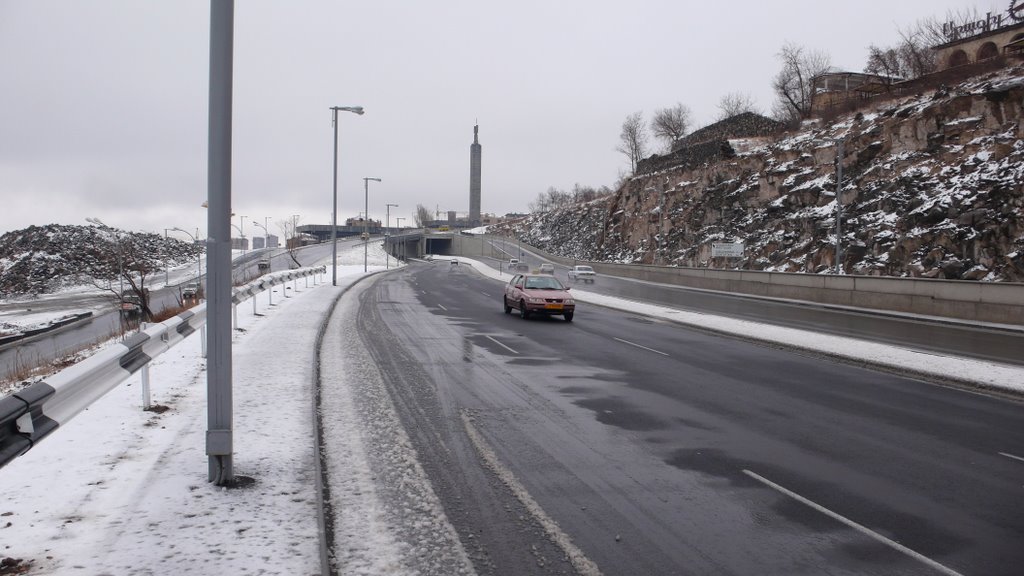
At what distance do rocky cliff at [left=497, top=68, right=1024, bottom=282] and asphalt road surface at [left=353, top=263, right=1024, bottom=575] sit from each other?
99.0 feet

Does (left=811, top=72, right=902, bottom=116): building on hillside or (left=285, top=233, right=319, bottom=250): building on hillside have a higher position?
(left=811, top=72, right=902, bottom=116): building on hillside

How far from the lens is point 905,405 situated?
10.2m

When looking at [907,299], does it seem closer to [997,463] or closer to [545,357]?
[545,357]

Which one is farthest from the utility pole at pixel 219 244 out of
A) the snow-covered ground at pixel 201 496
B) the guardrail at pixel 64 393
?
the guardrail at pixel 64 393

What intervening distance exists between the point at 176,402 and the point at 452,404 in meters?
3.57

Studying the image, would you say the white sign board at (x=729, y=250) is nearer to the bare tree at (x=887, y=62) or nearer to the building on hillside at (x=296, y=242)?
the bare tree at (x=887, y=62)

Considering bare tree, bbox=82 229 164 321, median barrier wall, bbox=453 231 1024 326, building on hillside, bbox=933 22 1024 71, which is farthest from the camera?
building on hillside, bbox=933 22 1024 71

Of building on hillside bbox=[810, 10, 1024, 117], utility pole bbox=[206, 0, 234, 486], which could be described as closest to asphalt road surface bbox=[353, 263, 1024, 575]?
utility pole bbox=[206, 0, 234, 486]

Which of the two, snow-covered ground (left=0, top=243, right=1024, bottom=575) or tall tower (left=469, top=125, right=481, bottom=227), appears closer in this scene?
snow-covered ground (left=0, top=243, right=1024, bottom=575)

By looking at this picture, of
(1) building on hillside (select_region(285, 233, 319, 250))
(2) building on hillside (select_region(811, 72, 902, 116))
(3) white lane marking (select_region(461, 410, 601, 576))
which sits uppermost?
(2) building on hillside (select_region(811, 72, 902, 116))

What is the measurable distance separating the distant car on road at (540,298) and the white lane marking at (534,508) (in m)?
14.3

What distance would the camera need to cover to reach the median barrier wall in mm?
23438

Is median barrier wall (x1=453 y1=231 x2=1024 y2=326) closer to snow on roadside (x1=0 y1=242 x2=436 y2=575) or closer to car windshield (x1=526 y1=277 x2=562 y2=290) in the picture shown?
car windshield (x1=526 y1=277 x2=562 y2=290)

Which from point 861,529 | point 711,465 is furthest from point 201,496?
point 861,529
